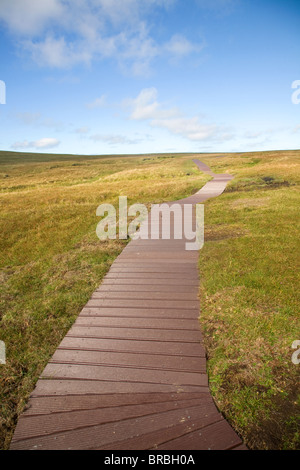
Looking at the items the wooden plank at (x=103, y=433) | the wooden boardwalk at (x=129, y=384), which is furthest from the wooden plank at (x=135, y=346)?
the wooden plank at (x=103, y=433)

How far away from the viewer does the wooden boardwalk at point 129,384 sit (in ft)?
11.1

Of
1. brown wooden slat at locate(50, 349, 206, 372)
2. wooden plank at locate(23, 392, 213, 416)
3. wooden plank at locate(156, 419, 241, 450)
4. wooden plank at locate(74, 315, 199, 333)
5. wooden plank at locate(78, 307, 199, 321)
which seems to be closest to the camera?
wooden plank at locate(156, 419, 241, 450)

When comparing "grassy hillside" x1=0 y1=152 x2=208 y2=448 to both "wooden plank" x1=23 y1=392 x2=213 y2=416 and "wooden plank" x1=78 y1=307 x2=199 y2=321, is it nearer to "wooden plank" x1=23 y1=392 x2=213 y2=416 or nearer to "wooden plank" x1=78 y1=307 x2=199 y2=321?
"wooden plank" x1=23 y1=392 x2=213 y2=416

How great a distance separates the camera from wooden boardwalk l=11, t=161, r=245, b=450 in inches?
134

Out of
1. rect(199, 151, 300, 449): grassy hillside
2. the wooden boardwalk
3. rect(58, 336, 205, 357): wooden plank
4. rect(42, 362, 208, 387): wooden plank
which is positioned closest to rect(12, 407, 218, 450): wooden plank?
the wooden boardwalk

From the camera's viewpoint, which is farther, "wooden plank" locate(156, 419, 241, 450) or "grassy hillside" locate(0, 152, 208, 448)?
"grassy hillside" locate(0, 152, 208, 448)

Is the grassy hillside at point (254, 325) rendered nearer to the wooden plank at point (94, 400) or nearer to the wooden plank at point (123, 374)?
the wooden plank at point (123, 374)

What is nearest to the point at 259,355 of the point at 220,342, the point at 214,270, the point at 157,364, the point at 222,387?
the point at 220,342

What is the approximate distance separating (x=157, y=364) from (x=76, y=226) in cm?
1129

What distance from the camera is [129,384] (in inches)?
165

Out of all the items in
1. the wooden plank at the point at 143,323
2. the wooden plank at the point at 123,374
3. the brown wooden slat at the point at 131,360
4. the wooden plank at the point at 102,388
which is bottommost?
the wooden plank at the point at 102,388

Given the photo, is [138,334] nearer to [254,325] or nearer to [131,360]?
[131,360]

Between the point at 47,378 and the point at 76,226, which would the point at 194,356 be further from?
the point at 76,226

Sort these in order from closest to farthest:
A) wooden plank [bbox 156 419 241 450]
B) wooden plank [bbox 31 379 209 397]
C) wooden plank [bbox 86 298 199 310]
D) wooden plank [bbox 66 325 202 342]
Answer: wooden plank [bbox 156 419 241 450] → wooden plank [bbox 31 379 209 397] → wooden plank [bbox 66 325 202 342] → wooden plank [bbox 86 298 199 310]
